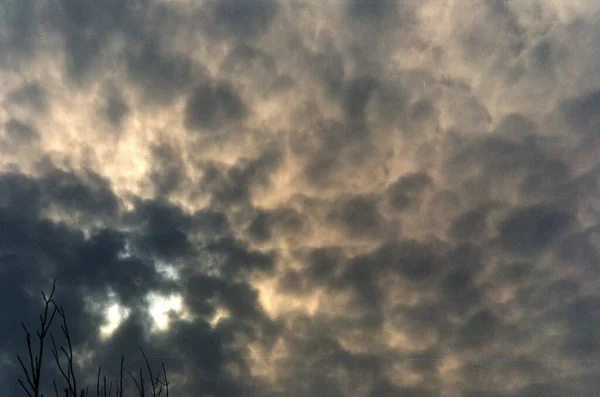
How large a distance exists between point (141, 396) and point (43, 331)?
255 cm

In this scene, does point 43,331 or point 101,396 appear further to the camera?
point 101,396

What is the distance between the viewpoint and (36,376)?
5711 mm

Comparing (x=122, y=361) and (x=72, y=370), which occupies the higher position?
(x=122, y=361)

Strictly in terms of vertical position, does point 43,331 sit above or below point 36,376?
above

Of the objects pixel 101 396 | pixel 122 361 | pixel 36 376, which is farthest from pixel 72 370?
pixel 101 396

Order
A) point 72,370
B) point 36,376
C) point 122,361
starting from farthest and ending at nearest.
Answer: point 122,361
point 72,370
point 36,376

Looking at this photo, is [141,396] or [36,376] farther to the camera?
[141,396]

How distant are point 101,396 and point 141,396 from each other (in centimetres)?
89

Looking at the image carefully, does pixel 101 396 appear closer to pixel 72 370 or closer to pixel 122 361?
pixel 122 361

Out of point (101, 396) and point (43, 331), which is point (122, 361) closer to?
point (101, 396)

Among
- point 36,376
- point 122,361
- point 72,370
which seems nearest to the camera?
point 36,376

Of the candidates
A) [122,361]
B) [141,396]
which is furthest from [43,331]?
[141,396]

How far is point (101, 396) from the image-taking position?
816 cm

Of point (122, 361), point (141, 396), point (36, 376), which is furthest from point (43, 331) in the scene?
point (141, 396)
